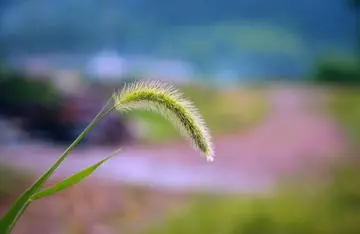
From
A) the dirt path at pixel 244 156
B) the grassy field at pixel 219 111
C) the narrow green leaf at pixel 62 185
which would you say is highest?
the grassy field at pixel 219 111

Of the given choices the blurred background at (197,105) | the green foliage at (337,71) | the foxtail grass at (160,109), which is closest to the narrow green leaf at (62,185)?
the foxtail grass at (160,109)

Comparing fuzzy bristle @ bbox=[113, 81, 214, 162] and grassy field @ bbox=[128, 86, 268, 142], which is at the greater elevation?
grassy field @ bbox=[128, 86, 268, 142]

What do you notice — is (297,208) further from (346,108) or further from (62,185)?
(62,185)

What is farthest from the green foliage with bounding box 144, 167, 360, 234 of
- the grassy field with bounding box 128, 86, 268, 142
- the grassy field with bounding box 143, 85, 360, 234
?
the grassy field with bounding box 128, 86, 268, 142

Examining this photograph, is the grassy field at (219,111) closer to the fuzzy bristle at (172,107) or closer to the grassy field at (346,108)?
the grassy field at (346,108)

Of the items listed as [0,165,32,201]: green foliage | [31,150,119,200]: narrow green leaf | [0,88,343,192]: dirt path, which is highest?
[0,88,343,192]: dirt path

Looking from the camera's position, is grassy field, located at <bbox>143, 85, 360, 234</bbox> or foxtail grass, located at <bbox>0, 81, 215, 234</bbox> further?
grassy field, located at <bbox>143, 85, 360, 234</bbox>

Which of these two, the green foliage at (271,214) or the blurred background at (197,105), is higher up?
the blurred background at (197,105)

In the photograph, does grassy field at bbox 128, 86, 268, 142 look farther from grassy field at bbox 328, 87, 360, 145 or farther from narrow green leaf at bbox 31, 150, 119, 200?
narrow green leaf at bbox 31, 150, 119, 200

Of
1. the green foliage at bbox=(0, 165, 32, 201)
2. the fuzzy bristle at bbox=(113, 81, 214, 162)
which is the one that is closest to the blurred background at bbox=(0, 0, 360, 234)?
the green foliage at bbox=(0, 165, 32, 201)
